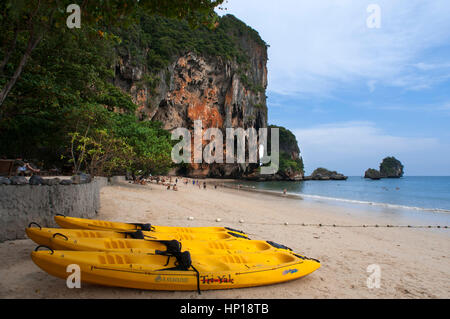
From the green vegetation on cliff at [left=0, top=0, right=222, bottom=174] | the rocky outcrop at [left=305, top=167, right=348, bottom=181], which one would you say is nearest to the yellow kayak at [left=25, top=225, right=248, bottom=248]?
the green vegetation on cliff at [left=0, top=0, right=222, bottom=174]

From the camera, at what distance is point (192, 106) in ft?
159

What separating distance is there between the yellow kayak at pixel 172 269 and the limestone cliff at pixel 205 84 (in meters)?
32.1

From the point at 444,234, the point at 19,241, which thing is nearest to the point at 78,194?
the point at 19,241

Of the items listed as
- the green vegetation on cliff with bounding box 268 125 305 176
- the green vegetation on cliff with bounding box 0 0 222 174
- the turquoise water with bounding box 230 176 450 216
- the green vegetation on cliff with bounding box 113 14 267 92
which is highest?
the green vegetation on cliff with bounding box 113 14 267 92

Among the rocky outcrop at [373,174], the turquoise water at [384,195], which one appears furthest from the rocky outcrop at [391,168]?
the turquoise water at [384,195]

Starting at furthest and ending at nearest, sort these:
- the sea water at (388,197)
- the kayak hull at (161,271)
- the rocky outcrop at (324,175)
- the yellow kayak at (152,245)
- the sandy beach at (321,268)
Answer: the rocky outcrop at (324,175) < the sea water at (388,197) < the yellow kayak at (152,245) < the sandy beach at (321,268) < the kayak hull at (161,271)

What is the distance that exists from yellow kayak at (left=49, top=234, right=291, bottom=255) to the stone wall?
5.28ft

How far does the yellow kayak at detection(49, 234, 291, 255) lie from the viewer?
11.4ft

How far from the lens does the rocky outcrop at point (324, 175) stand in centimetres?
9478

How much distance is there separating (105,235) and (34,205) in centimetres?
172

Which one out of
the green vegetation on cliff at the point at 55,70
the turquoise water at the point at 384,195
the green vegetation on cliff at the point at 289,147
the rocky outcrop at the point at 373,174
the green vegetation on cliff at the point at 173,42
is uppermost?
the green vegetation on cliff at the point at 173,42

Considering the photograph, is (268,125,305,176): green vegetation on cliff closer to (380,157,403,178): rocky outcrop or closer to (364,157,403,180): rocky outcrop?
(364,157,403,180): rocky outcrop

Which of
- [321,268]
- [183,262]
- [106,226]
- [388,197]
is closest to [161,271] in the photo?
[183,262]

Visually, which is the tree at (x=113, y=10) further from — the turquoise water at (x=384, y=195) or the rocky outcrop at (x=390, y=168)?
the rocky outcrop at (x=390, y=168)
